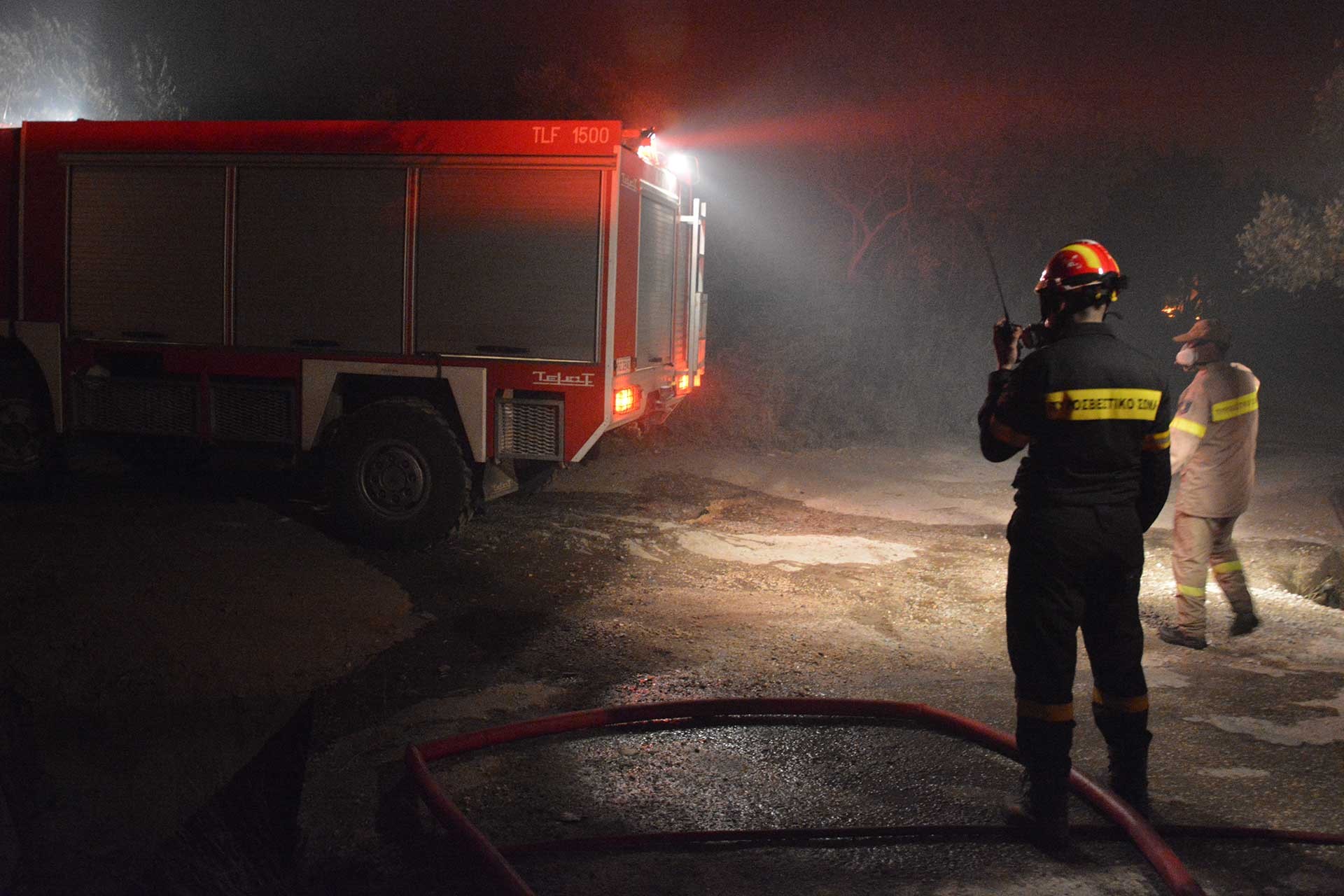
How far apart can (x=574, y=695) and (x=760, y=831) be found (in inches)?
60.5

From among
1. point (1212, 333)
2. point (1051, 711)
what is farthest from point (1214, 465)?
point (1051, 711)

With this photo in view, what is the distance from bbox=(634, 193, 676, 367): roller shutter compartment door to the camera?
797 cm

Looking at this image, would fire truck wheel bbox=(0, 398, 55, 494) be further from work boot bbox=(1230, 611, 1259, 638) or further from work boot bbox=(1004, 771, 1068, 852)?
work boot bbox=(1230, 611, 1259, 638)

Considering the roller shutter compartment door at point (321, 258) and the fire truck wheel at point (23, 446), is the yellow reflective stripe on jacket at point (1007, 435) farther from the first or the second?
the fire truck wheel at point (23, 446)

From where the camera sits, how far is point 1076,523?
11.2 feet

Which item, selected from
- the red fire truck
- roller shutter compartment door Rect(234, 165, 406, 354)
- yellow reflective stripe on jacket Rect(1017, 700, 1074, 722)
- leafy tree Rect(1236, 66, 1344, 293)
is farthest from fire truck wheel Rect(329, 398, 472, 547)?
leafy tree Rect(1236, 66, 1344, 293)

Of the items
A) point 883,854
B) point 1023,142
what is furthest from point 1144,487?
point 1023,142

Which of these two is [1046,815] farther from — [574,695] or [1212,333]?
[1212,333]

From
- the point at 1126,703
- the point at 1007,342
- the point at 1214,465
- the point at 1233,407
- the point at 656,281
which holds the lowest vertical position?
the point at 1126,703

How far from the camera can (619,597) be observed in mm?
6352

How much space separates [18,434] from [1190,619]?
8.18 metres

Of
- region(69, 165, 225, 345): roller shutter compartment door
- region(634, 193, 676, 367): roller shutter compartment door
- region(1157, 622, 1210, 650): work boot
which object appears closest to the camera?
region(1157, 622, 1210, 650): work boot

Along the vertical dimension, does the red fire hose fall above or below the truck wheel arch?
below

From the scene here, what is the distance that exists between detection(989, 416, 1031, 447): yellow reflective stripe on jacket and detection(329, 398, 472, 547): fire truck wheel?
4436mm
